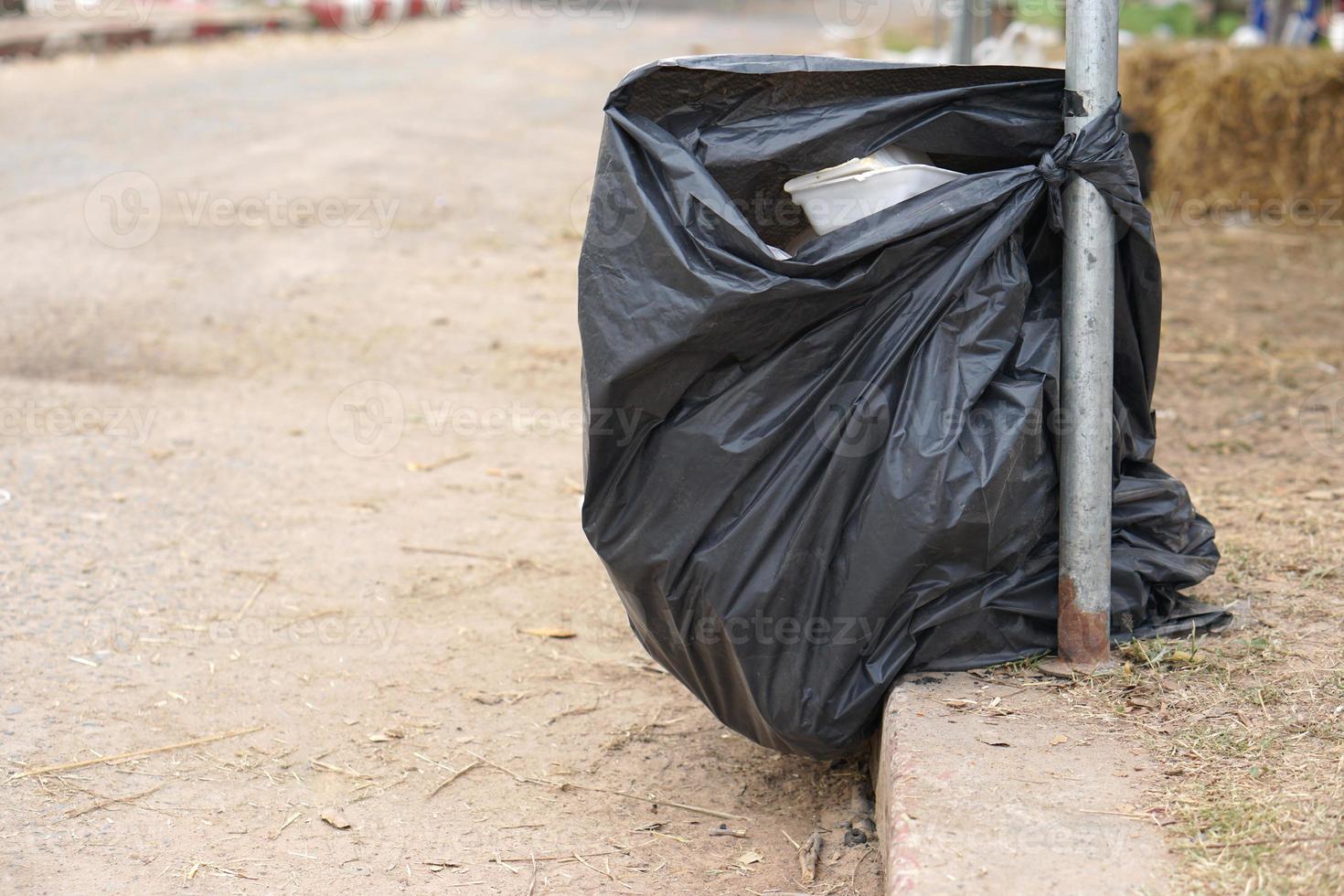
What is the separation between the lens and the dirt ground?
263 cm

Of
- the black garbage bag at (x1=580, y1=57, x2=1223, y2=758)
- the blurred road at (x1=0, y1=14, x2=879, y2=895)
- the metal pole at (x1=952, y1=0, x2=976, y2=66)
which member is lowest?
the blurred road at (x1=0, y1=14, x2=879, y2=895)

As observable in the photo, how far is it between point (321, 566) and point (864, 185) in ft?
7.56

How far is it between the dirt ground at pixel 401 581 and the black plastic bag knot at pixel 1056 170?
99cm

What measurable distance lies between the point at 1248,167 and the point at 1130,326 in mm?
6665

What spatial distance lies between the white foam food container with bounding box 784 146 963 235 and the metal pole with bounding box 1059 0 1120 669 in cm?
29

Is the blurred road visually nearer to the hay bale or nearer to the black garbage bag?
the black garbage bag

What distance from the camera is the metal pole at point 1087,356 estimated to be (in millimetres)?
2545

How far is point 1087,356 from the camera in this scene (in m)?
2.60

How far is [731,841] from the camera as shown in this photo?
9.32 ft

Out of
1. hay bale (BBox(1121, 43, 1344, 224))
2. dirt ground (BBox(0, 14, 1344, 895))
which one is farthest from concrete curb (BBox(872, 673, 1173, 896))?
hay bale (BBox(1121, 43, 1344, 224))

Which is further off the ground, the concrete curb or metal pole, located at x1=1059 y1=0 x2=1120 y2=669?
metal pole, located at x1=1059 y1=0 x2=1120 y2=669

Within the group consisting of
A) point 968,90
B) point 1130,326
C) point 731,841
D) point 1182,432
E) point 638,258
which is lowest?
point 731,841

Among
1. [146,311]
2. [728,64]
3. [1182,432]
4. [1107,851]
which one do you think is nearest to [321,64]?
[146,311]

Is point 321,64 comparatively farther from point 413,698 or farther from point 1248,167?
point 413,698
